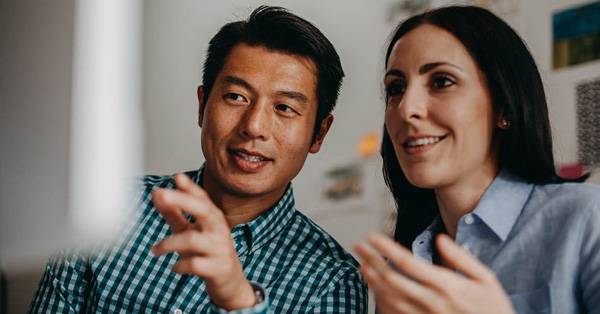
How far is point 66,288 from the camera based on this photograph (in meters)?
1.23

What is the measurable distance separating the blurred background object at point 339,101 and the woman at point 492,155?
0.39 meters

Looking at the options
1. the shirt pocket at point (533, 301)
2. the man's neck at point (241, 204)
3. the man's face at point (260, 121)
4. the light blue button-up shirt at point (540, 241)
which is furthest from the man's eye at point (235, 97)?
the shirt pocket at point (533, 301)

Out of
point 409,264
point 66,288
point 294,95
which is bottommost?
point 66,288

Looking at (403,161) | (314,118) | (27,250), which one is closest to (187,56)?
(27,250)

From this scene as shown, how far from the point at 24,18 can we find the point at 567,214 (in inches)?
69.6

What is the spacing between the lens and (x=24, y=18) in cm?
221

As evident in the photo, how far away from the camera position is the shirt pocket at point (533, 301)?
0.87 metres

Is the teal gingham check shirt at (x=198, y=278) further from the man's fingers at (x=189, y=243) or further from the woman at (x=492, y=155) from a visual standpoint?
the man's fingers at (x=189, y=243)

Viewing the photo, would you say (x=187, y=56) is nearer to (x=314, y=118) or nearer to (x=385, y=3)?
(x=385, y=3)

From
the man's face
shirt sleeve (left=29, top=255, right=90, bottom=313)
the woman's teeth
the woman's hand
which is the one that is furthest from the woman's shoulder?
shirt sleeve (left=29, top=255, right=90, bottom=313)

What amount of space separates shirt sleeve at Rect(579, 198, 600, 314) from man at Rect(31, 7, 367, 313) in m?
0.38

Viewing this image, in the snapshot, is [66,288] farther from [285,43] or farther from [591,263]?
[591,263]

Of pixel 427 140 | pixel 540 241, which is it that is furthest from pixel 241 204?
pixel 540 241

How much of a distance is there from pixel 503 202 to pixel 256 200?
0.41 meters
